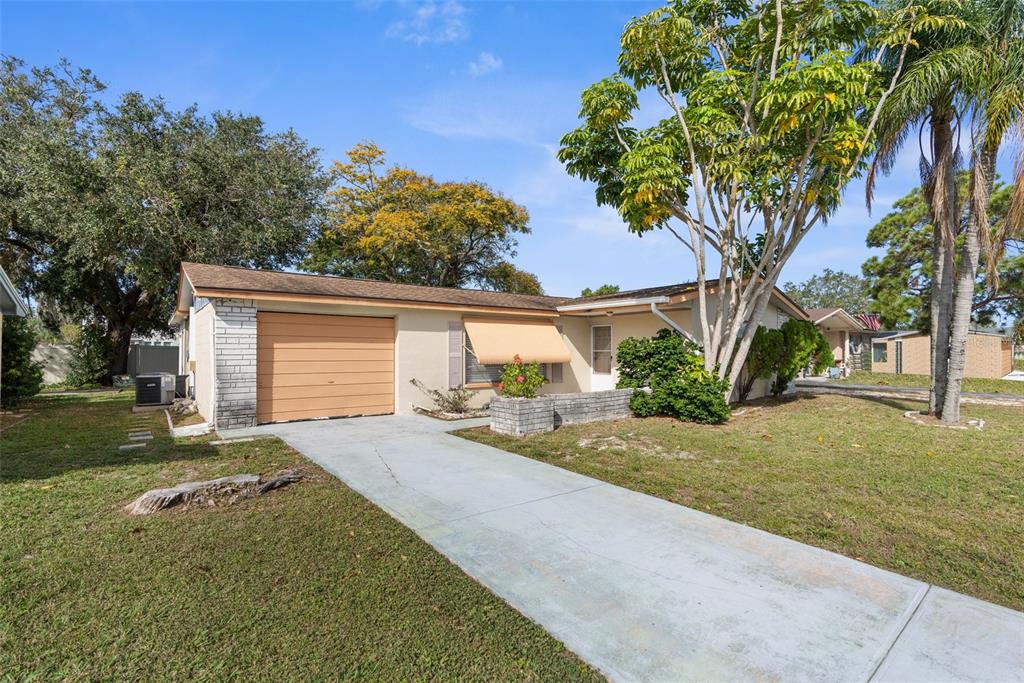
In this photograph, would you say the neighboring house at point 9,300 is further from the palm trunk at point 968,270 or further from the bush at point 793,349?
the bush at point 793,349

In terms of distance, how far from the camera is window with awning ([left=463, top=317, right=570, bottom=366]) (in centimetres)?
1217

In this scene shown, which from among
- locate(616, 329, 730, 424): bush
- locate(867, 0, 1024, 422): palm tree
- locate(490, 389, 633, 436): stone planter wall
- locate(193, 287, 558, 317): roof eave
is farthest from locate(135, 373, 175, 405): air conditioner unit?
locate(867, 0, 1024, 422): palm tree

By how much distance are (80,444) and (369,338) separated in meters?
5.41

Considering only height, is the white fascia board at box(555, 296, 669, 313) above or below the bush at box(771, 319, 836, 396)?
above

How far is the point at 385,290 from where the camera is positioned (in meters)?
11.7

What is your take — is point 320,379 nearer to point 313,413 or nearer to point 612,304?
point 313,413

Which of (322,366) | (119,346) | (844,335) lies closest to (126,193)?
(119,346)

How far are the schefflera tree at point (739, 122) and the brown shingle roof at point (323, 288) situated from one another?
13.7 ft

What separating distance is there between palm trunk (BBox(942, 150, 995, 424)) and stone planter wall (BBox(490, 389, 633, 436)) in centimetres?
655

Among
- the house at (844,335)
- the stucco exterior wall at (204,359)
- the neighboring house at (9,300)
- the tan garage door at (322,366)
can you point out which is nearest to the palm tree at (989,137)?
the house at (844,335)

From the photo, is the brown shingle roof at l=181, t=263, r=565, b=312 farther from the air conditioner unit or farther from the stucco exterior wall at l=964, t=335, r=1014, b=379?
the stucco exterior wall at l=964, t=335, r=1014, b=379

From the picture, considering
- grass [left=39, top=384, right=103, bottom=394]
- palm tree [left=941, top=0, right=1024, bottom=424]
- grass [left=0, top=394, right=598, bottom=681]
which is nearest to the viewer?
grass [left=0, top=394, right=598, bottom=681]

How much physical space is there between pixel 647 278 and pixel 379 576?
687 inches

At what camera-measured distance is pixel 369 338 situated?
11.2 metres
